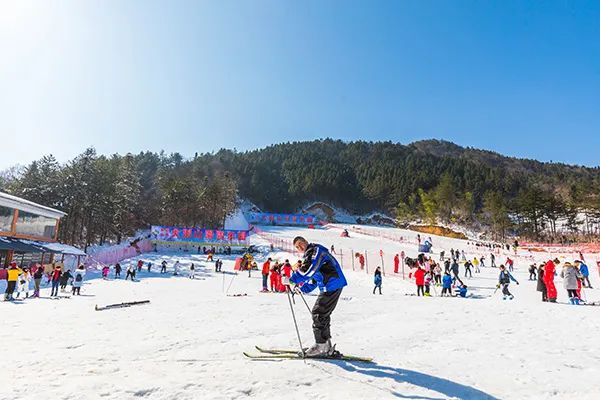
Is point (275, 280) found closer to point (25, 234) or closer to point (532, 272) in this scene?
point (532, 272)

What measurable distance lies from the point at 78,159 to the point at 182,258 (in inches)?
1022

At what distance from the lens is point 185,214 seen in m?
64.9

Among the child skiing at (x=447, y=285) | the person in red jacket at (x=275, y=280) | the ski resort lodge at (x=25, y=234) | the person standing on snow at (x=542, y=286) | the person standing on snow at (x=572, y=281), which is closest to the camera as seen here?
the person standing on snow at (x=572, y=281)

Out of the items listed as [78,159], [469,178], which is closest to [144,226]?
[78,159]

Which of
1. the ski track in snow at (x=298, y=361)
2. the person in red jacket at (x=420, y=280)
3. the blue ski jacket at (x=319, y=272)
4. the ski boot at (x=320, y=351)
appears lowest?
the ski track in snow at (x=298, y=361)

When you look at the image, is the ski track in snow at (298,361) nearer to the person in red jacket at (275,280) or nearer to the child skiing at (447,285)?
the child skiing at (447,285)

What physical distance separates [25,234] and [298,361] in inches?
1388

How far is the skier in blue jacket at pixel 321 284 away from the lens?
5211 mm

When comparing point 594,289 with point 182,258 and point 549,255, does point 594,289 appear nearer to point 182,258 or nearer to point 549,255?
point 549,255

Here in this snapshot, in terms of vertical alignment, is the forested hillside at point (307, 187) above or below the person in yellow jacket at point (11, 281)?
A: above

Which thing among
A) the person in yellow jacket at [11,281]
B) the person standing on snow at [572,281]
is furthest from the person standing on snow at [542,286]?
the person in yellow jacket at [11,281]

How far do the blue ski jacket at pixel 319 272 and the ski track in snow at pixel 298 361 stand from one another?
111 cm

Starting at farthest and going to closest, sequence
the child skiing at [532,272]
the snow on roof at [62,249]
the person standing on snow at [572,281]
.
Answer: the snow on roof at [62,249]
the child skiing at [532,272]
the person standing on snow at [572,281]

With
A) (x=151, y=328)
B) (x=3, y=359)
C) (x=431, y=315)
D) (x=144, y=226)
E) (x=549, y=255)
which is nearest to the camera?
(x=3, y=359)
